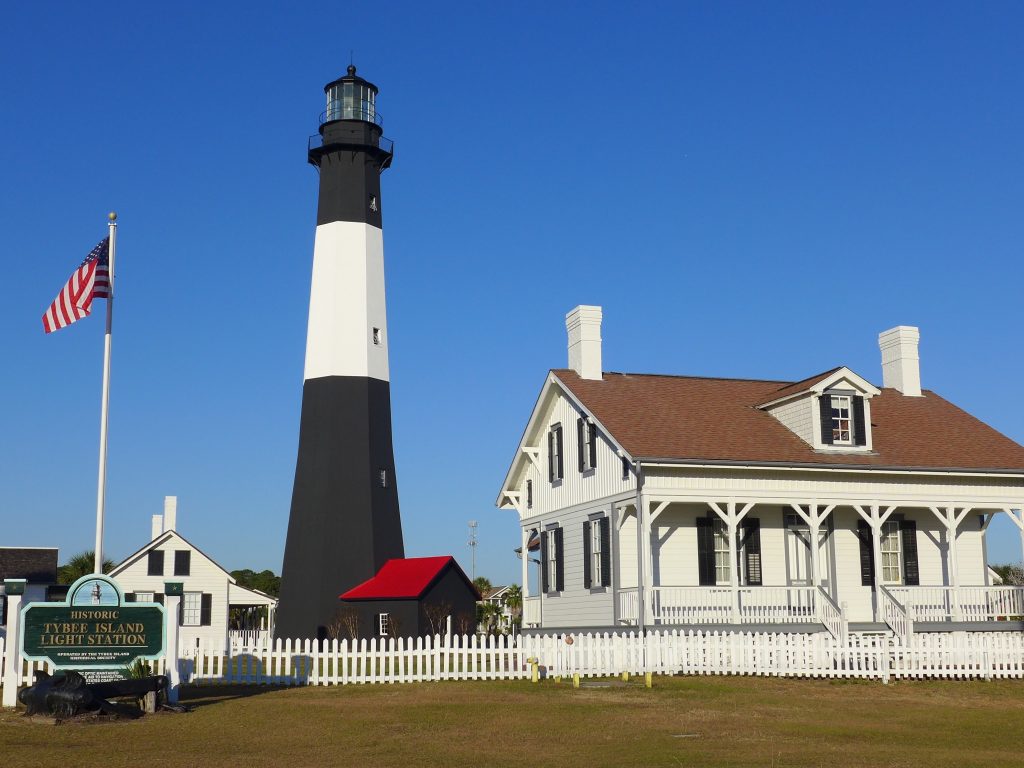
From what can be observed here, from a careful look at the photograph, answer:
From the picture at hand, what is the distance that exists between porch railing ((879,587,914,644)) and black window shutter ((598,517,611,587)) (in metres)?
6.30

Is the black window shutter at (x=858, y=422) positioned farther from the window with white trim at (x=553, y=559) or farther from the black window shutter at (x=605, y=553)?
the window with white trim at (x=553, y=559)

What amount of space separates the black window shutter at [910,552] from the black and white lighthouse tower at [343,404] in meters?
15.9

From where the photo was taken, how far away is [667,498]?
83.3 ft

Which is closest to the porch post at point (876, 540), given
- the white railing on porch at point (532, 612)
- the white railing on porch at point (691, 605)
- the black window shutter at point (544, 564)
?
the white railing on porch at point (691, 605)

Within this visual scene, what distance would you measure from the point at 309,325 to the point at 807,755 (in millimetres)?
27960

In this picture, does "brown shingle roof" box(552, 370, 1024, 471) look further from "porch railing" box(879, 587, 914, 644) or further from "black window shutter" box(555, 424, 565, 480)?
"porch railing" box(879, 587, 914, 644)

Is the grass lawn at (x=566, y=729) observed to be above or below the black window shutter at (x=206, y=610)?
below

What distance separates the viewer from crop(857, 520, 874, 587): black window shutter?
27672mm

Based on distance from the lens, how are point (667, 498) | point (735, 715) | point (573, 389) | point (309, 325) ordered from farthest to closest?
point (309, 325) < point (573, 389) < point (667, 498) < point (735, 715)

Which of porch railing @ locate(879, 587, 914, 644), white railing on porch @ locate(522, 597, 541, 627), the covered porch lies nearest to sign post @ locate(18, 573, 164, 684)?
the covered porch

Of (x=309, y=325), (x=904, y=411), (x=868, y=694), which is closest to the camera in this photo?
(x=868, y=694)

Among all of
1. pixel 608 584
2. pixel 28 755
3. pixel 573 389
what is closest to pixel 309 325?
pixel 573 389

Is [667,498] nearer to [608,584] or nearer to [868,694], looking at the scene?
[608,584]

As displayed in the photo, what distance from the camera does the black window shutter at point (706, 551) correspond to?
26.7 meters
